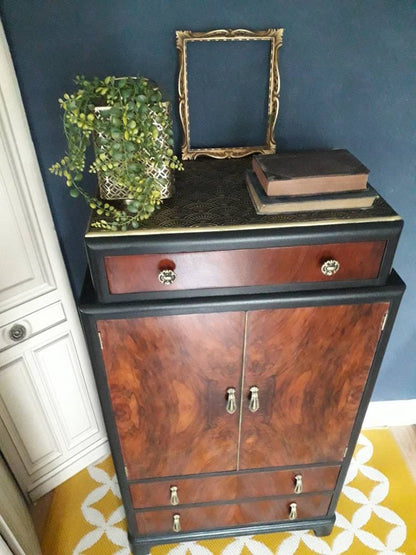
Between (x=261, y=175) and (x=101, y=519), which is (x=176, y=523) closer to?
(x=101, y=519)

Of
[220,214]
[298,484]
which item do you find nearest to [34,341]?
[220,214]

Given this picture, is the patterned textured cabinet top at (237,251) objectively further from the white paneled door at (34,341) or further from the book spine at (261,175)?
the white paneled door at (34,341)

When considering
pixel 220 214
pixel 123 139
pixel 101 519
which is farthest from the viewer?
pixel 101 519

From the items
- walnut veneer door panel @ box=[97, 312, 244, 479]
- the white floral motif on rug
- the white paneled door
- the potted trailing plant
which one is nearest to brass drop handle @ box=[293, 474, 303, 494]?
walnut veneer door panel @ box=[97, 312, 244, 479]

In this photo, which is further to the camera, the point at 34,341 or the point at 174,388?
the point at 34,341

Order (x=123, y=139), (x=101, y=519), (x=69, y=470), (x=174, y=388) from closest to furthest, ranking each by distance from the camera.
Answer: (x=123, y=139), (x=174, y=388), (x=101, y=519), (x=69, y=470)

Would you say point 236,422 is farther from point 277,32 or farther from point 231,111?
point 277,32

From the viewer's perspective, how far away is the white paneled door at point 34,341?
40.4 inches

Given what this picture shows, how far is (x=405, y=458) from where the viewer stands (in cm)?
158

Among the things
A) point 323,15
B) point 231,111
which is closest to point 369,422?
point 231,111

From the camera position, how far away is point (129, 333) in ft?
2.89

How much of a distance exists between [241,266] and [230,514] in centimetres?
85

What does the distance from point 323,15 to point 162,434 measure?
105 cm

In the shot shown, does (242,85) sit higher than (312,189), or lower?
higher
